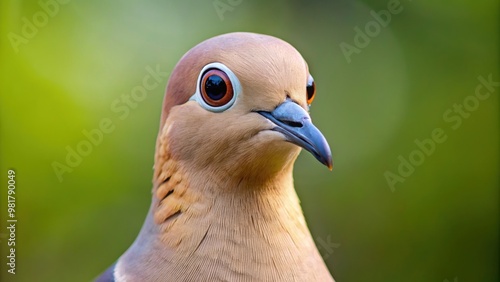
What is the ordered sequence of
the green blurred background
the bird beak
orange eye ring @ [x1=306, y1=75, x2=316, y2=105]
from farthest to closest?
the green blurred background < orange eye ring @ [x1=306, y1=75, x2=316, y2=105] < the bird beak

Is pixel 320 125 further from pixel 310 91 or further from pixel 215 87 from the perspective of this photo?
pixel 215 87

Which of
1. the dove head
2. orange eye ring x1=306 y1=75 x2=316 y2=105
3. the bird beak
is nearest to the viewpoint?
the bird beak

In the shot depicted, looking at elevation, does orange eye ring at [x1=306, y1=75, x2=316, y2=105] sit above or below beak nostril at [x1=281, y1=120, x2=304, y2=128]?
above

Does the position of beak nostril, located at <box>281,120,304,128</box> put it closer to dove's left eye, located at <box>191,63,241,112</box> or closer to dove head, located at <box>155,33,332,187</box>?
dove head, located at <box>155,33,332,187</box>

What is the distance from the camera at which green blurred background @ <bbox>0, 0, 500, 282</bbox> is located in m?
4.21

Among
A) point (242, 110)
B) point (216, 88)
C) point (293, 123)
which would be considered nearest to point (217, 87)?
point (216, 88)

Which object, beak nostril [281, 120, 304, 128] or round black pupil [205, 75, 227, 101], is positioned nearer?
beak nostril [281, 120, 304, 128]

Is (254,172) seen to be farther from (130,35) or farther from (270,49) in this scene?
(130,35)

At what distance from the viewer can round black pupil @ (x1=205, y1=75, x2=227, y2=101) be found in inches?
92.3

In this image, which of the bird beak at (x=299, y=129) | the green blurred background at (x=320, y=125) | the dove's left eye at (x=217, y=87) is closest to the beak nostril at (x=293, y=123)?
the bird beak at (x=299, y=129)

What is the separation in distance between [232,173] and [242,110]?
0.79ft

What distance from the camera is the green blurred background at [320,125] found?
421cm

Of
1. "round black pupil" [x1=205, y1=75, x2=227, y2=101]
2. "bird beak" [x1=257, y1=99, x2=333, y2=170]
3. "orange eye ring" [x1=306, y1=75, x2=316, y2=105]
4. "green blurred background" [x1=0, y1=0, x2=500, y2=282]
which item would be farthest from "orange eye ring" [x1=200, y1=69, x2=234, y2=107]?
"green blurred background" [x1=0, y1=0, x2=500, y2=282]

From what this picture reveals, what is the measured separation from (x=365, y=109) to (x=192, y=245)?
117 inches
